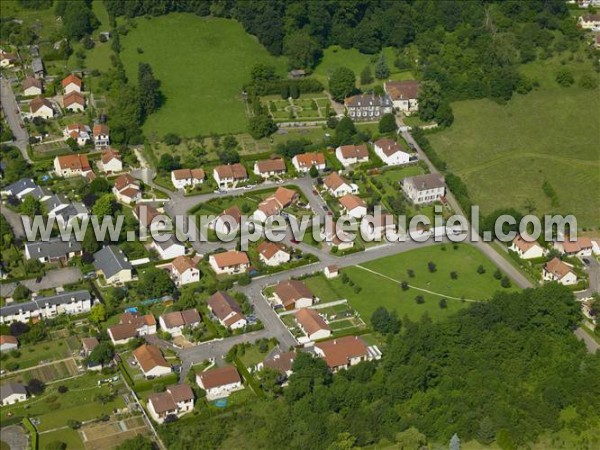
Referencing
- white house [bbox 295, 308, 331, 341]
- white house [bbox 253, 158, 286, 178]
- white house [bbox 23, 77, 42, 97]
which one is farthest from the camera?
white house [bbox 23, 77, 42, 97]

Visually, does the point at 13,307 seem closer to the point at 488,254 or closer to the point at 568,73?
the point at 488,254

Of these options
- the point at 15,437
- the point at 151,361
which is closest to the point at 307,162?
the point at 151,361

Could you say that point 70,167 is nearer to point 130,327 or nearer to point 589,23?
point 130,327

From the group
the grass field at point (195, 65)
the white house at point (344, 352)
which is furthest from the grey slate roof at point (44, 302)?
the grass field at point (195, 65)

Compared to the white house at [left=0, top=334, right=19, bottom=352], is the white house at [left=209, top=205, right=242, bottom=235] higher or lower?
higher

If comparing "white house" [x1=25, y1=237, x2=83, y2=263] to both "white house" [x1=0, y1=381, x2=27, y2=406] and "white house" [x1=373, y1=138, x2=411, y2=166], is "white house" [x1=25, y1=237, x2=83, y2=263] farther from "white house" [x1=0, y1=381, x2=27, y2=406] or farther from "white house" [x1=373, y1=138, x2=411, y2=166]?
"white house" [x1=373, y1=138, x2=411, y2=166]

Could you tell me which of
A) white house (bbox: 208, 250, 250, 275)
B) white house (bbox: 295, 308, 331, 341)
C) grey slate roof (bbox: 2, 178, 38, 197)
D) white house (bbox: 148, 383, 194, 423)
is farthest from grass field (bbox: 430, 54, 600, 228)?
grey slate roof (bbox: 2, 178, 38, 197)

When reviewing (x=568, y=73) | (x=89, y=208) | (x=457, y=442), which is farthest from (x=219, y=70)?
(x=457, y=442)
